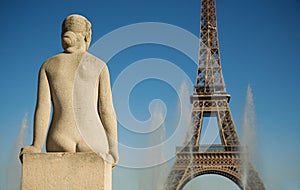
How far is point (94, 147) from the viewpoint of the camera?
4195mm

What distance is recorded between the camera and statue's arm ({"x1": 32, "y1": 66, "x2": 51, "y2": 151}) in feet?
14.3

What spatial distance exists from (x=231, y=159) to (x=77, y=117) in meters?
35.9

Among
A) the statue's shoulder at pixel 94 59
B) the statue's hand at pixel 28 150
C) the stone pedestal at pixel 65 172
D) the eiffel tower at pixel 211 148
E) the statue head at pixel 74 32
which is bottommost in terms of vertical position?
the stone pedestal at pixel 65 172

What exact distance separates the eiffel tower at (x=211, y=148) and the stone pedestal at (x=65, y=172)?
32.8 meters

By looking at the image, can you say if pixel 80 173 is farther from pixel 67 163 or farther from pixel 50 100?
pixel 50 100

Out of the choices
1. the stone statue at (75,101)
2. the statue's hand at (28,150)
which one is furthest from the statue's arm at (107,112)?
the statue's hand at (28,150)

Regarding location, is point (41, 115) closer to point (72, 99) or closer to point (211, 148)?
point (72, 99)

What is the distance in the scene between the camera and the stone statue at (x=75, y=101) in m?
4.25

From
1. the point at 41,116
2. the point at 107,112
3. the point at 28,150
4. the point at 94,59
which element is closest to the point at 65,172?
the point at 28,150

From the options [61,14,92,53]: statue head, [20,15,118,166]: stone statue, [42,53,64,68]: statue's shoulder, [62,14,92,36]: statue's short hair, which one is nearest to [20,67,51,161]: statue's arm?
[20,15,118,166]: stone statue

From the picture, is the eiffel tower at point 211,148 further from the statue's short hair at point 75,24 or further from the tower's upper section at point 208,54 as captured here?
the statue's short hair at point 75,24

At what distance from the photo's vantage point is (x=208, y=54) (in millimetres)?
42875

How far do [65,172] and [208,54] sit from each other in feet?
131

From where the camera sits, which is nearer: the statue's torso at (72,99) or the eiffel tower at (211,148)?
the statue's torso at (72,99)
